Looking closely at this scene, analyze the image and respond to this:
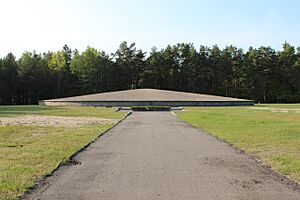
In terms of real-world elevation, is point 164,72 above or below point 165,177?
above

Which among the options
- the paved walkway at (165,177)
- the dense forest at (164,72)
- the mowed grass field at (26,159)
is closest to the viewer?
the paved walkway at (165,177)

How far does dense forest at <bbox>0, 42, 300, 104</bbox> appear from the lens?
90438mm

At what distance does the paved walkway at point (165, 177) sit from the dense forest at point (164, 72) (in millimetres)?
81182

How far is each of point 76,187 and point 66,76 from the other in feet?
295

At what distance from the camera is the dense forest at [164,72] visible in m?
90.4

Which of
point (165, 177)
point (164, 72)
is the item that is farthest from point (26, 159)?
point (164, 72)

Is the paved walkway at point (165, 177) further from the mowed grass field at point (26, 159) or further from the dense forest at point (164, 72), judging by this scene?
the dense forest at point (164, 72)

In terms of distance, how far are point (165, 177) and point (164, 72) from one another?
89.7 m

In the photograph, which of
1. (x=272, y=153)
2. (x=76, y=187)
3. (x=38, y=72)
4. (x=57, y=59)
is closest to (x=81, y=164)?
(x=76, y=187)

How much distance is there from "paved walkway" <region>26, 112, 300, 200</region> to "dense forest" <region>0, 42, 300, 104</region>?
3196 inches

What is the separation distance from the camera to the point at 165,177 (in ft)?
26.6

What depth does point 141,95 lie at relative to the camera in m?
70.2

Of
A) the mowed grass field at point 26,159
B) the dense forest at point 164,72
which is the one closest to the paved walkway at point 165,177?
the mowed grass field at point 26,159

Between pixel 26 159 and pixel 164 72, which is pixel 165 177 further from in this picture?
pixel 164 72
